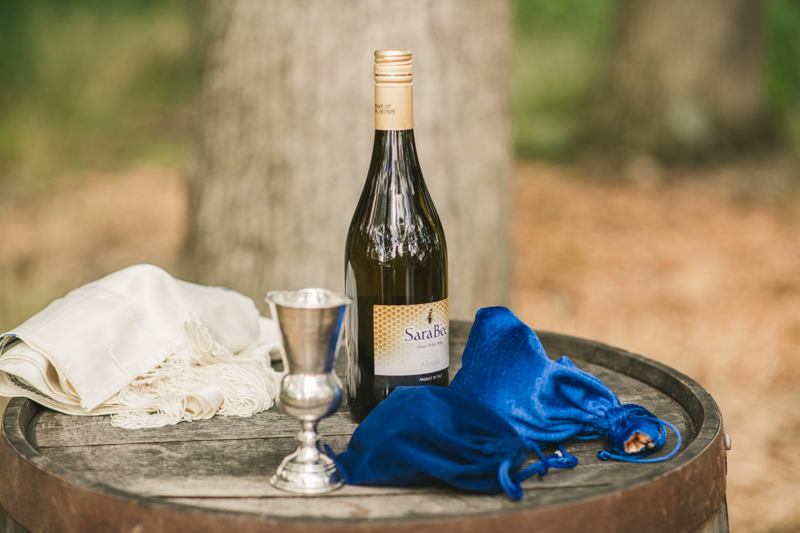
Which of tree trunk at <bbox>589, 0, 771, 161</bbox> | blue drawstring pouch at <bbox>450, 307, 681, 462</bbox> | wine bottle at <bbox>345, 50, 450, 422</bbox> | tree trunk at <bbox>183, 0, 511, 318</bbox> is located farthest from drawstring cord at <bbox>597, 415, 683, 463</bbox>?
tree trunk at <bbox>589, 0, 771, 161</bbox>

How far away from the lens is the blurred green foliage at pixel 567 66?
6.76 meters

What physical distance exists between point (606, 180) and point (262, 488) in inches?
203

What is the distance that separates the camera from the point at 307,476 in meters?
A: 0.99

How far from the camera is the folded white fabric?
126 centimetres

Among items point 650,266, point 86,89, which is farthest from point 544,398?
point 86,89

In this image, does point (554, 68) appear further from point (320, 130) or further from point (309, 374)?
point (309, 374)

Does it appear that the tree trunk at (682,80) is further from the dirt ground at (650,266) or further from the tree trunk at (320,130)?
the tree trunk at (320,130)

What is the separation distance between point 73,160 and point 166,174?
2.41ft

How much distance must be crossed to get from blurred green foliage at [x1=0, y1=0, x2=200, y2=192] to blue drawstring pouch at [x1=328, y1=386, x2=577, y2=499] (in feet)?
18.0

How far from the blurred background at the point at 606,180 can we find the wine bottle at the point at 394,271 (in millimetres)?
1009

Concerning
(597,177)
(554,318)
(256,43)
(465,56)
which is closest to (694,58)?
(597,177)

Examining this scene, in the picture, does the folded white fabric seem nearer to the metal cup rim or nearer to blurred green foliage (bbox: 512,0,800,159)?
the metal cup rim

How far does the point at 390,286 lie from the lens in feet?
4.37

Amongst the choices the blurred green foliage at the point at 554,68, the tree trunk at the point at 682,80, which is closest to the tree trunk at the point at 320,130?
the tree trunk at the point at 682,80
